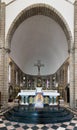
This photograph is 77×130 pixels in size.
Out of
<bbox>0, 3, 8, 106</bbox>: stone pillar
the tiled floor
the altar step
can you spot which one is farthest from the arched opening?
the tiled floor

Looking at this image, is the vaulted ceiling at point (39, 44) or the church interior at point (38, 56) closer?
the church interior at point (38, 56)

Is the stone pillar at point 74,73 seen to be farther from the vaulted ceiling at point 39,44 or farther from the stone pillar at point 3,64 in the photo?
the stone pillar at point 3,64

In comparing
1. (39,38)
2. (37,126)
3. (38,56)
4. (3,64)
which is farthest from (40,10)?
(38,56)

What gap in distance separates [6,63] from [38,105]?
379 cm

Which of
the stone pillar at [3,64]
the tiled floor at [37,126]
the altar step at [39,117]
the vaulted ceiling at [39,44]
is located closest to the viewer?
the tiled floor at [37,126]

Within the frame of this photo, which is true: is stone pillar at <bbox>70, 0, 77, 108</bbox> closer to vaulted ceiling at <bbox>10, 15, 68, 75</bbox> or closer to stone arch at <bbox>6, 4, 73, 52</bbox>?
stone arch at <bbox>6, 4, 73, 52</bbox>

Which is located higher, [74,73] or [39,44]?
[39,44]

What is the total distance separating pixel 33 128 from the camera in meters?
6.47

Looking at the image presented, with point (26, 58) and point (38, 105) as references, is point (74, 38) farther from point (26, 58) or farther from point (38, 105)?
point (26, 58)

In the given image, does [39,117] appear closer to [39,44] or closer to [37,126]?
[37,126]

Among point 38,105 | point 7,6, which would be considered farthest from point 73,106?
point 7,6

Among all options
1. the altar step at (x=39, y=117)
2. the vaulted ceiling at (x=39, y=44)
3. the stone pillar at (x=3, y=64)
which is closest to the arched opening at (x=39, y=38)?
the vaulted ceiling at (x=39, y=44)

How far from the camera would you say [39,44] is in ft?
A: 65.9

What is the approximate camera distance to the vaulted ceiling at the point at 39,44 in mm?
15148
